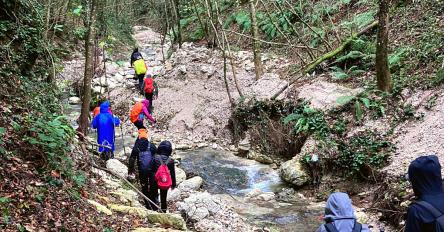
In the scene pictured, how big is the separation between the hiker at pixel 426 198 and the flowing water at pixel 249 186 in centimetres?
460

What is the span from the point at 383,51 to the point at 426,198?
699 centimetres

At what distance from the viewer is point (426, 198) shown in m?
3.14

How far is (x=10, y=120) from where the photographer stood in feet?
16.8

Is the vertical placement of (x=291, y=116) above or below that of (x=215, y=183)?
above

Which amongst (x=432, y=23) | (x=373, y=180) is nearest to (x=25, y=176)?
(x=373, y=180)

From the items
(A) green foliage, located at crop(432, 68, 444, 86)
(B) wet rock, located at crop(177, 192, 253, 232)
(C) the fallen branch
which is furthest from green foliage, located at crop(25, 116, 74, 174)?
(C) the fallen branch

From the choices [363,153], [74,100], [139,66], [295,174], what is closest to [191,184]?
[295,174]

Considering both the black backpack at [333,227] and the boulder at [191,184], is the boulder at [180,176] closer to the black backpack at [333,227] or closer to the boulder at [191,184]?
the boulder at [191,184]

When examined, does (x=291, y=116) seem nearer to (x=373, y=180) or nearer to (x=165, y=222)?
(x=373, y=180)

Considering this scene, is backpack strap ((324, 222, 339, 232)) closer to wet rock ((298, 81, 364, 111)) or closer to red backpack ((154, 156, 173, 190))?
red backpack ((154, 156, 173, 190))

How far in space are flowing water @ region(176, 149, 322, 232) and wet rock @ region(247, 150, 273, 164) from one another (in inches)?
6.7

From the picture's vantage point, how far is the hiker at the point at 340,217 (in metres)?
3.18

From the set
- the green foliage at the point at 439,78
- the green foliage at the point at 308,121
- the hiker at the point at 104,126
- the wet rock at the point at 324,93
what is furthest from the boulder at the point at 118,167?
the green foliage at the point at 439,78

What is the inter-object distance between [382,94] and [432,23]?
308 cm
